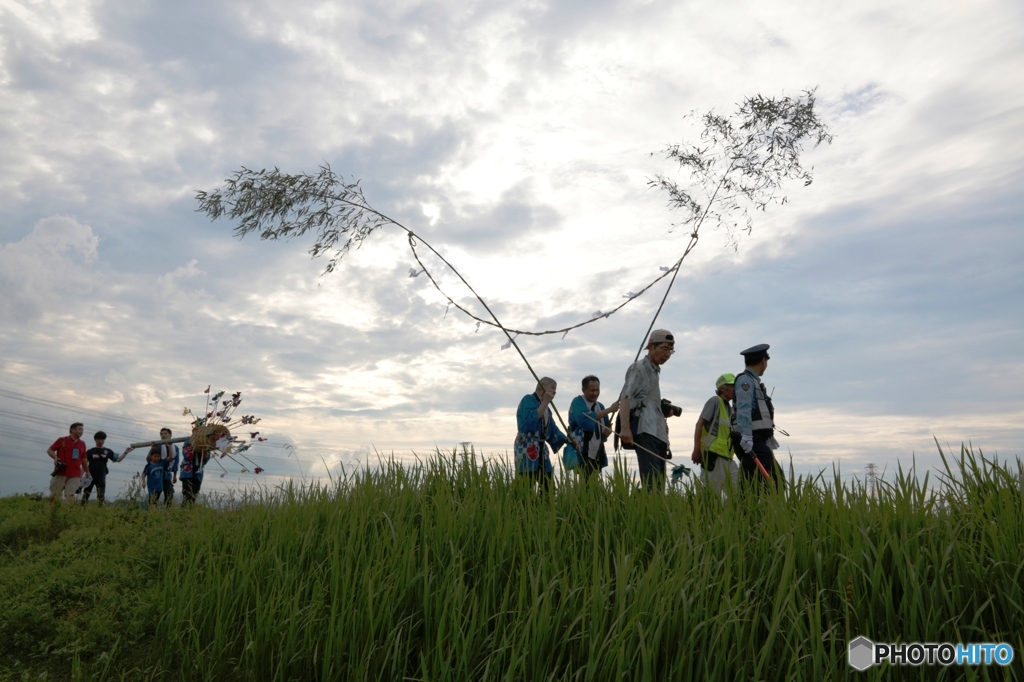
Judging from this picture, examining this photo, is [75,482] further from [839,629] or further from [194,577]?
[839,629]

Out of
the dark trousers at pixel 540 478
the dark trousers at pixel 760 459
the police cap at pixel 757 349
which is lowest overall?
the dark trousers at pixel 540 478

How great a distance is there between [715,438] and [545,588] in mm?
4589

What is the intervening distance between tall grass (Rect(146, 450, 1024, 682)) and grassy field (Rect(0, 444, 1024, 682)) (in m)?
0.02

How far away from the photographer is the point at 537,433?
7.89 metres

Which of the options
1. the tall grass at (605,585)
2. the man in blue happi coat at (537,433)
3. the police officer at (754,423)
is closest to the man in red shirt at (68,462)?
the tall grass at (605,585)

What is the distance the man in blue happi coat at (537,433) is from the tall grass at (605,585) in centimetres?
168

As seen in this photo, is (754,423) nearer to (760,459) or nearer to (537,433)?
(760,459)

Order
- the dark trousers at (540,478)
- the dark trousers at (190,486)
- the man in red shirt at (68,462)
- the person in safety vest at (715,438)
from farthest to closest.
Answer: the man in red shirt at (68,462) < the dark trousers at (190,486) < the person in safety vest at (715,438) < the dark trousers at (540,478)

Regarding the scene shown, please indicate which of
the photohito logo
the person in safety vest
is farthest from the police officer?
the photohito logo

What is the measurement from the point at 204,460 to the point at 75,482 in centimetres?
567

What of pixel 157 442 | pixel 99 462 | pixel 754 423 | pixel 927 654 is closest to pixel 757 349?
pixel 754 423

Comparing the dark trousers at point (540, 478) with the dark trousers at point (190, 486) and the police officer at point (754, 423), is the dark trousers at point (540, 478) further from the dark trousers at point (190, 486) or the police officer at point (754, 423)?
the dark trousers at point (190, 486)

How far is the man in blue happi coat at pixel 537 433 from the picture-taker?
25.4 feet

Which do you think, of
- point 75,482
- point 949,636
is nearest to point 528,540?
point 949,636
